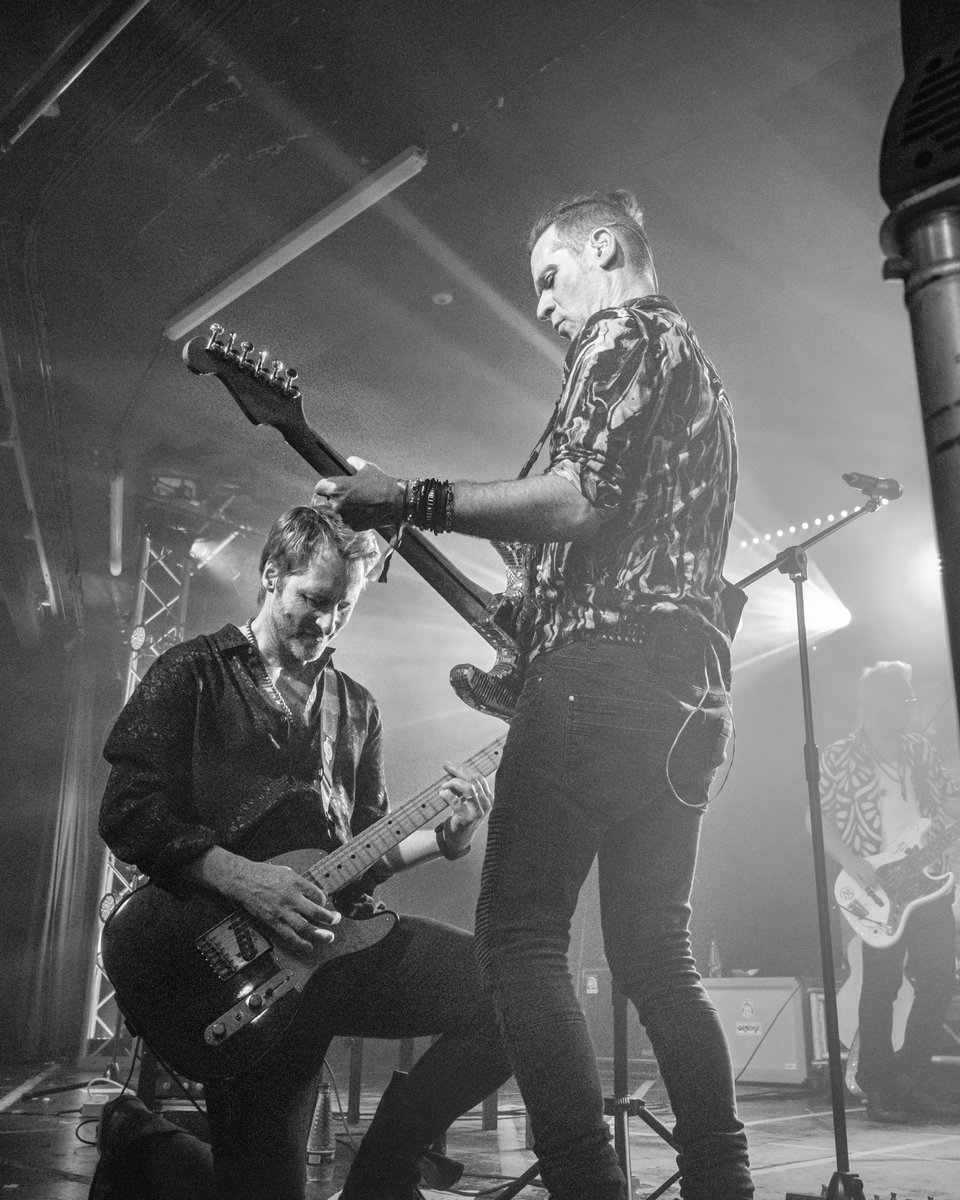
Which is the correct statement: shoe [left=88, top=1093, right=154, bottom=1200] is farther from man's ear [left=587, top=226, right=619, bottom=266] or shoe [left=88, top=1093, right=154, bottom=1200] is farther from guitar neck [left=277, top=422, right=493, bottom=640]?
man's ear [left=587, top=226, right=619, bottom=266]

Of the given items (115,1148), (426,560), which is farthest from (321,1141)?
(426,560)

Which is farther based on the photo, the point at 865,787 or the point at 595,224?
the point at 865,787

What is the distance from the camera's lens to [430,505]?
5.44 feet

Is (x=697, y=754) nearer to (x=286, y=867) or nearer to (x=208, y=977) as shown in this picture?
(x=286, y=867)

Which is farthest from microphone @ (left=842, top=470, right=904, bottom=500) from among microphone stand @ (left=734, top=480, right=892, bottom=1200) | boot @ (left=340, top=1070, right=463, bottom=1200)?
boot @ (left=340, top=1070, right=463, bottom=1200)

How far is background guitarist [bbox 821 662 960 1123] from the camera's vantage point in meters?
5.70

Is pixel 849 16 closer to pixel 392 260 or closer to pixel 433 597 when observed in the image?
pixel 392 260

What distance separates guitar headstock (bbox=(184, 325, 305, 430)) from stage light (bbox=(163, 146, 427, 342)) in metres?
3.20

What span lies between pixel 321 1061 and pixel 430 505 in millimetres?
1440

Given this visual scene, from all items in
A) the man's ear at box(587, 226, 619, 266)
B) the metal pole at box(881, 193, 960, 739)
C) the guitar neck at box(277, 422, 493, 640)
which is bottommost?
the metal pole at box(881, 193, 960, 739)

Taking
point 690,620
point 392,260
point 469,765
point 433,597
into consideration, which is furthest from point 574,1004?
point 433,597

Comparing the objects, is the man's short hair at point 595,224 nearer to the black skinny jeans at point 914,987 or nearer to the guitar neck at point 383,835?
the guitar neck at point 383,835

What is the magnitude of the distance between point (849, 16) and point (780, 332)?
2.45 metres

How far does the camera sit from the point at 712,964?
7.64 m
